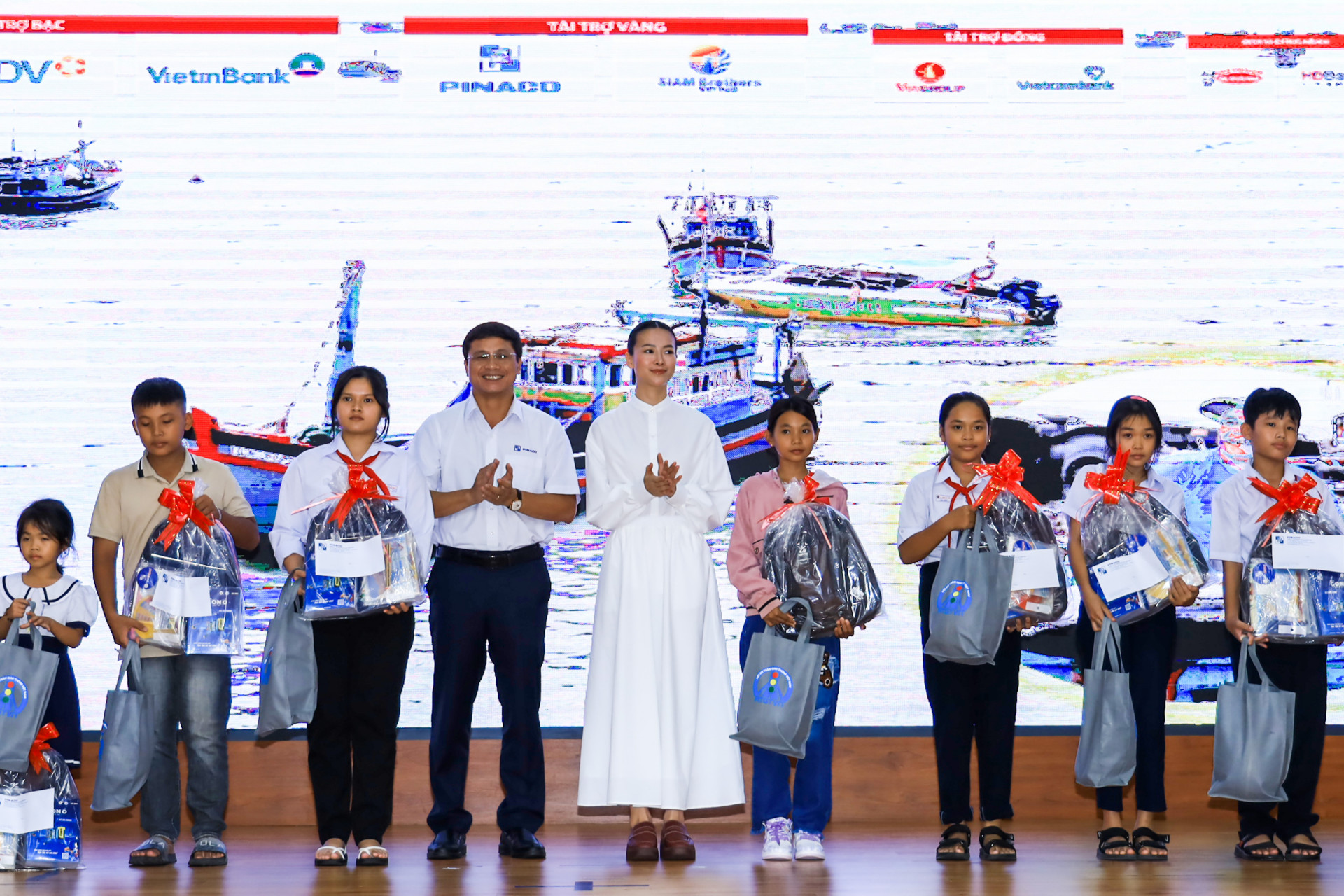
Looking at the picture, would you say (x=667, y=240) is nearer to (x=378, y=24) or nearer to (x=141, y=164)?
(x=378, y=24)

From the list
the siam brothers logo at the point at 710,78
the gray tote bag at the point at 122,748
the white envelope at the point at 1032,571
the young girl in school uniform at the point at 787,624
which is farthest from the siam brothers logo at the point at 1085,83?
the gray tote bag at the point at 122,748

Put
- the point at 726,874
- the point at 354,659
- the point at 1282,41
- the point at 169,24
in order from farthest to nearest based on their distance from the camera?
the point at 1282,41 < the point at 169,24 < the point at 354,659 < the point at 726,874

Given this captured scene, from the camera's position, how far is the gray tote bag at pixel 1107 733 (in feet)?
11.3

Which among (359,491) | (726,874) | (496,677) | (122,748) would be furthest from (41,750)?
(726,874)

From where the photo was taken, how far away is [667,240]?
4.56m

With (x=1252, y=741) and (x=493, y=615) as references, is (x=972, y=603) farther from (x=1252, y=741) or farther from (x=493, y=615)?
(x=493, y=615)

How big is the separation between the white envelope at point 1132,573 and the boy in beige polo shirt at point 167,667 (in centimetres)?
242

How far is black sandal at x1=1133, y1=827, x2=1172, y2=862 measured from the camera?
3.49m

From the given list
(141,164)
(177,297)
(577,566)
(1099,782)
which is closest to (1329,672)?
(1099,782)

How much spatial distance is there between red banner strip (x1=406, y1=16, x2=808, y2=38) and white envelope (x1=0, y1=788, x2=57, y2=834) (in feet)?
8.97

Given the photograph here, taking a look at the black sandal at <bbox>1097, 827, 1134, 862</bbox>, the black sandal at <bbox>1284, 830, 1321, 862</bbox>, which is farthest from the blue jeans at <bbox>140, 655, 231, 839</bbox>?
the black sandal at <bbox>1284, 830, 1321, 862</bbox>

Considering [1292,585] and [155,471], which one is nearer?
[1292,585]

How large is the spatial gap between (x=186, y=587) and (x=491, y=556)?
2.67 feet

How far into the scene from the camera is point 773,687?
343cm
